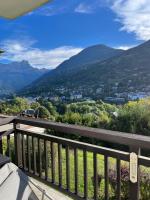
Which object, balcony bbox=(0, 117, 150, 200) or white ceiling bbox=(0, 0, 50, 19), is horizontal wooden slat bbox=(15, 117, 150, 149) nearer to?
balcony bbox=(0, 117, 150, 200)

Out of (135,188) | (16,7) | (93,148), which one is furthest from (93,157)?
(16,7)

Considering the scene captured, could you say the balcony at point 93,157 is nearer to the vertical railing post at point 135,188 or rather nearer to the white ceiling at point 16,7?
the vertical railing post at point 135,188

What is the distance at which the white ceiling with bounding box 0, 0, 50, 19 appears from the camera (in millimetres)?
2922

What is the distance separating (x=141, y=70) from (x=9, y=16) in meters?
28.1

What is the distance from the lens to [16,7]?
3082 millimetres

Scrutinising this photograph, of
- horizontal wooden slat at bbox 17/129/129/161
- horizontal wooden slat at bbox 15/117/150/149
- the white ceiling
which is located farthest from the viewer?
the white ceiling

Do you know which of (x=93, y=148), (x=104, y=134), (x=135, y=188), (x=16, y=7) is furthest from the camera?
(x=16, y=7)

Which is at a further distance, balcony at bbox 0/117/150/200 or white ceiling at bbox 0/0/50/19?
white ceiling at bbox 0/0/50/19

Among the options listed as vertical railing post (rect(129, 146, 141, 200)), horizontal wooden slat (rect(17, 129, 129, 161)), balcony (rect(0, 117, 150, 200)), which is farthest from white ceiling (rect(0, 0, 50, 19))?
vertical railing post (rect(129, 146, 141, 200))

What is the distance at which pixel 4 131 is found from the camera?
3.64 m

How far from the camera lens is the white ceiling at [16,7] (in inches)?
115

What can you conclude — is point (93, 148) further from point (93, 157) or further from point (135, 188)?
point (135, 188)

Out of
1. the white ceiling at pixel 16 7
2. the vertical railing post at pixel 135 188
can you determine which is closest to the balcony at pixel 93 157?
the vertical railing post at pixel 135 188

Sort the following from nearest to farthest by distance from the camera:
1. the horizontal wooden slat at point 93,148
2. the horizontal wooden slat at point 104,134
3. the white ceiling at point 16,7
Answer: the horizontal wooden slat at point 104,134
the horizontal wooden slat at point 93,148
the white ceiling at point 16,7
